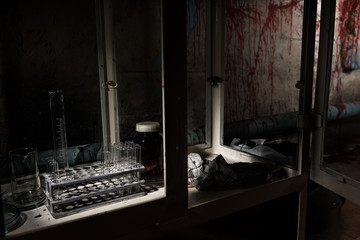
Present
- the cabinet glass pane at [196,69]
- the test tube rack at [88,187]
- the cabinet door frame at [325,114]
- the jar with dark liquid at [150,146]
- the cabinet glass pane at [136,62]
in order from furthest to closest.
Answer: the cabinet glass pane at [196,69], the cabinet glass pane at [136,62], the jar with dark liquid at [150,146], the cabinet door frame at [325,114], the test tube rack at [88,187]

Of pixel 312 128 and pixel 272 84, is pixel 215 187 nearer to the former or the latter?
pixel 312 128

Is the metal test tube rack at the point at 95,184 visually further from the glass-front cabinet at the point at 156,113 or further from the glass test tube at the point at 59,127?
the glass test tube at the point at 59,127

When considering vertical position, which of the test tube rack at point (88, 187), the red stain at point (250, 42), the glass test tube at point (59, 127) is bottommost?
the test tube rack at point (88, 187)

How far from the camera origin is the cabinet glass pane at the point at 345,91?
2.04 metres

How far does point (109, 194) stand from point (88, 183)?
96 millimetres

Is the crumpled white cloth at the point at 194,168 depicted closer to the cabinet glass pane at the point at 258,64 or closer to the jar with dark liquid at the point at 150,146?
the jar with dark liquid at the point at 150,146

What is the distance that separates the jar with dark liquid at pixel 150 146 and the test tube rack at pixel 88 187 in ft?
0.67

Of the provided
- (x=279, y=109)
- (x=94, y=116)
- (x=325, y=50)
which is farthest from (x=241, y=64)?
(x=94, y=116)

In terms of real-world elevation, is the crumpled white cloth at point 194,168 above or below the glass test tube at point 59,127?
below

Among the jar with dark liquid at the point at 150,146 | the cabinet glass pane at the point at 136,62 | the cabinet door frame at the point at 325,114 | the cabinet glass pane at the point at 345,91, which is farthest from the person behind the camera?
the cabinet glass pane at the point at 345,91

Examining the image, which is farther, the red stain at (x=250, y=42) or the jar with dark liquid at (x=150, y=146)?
the red stain at (x=250, y=42)

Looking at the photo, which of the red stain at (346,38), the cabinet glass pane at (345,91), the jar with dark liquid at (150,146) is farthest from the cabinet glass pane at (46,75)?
the red stain at (346,38)

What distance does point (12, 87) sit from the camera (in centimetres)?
135

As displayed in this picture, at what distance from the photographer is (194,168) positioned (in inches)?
57.2
